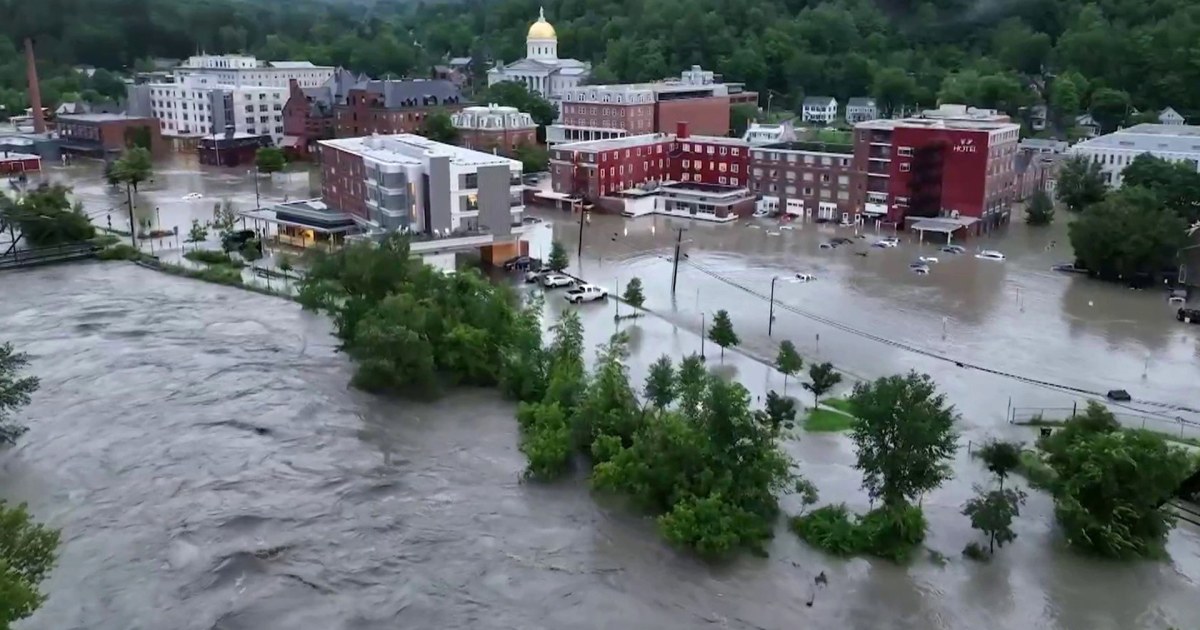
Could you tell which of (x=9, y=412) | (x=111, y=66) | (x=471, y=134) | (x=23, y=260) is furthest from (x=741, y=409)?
(x=111, y=66)

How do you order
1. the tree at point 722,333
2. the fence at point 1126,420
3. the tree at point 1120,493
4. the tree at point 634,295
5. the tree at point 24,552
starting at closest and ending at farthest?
the tree at point 24,552, the tree at point 1120,493, the fence at point 1126,420, the tree at point 722,333, the tree at point 634,295

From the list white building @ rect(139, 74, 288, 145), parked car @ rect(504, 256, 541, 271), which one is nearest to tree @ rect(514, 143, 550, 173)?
parked car @ rect(504, 256, 541, 271)

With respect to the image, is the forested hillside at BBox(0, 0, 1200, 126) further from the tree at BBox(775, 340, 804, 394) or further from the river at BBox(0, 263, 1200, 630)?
the river at BBox(0, 263, 1200, 630)

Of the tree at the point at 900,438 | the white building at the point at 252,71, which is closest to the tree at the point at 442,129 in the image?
the white building at the point at 252,71

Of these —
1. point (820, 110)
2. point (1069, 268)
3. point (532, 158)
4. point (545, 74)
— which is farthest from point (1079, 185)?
point (545, 74)

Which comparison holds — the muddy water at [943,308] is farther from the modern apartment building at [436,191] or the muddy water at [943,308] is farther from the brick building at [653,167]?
the brick building at [653,167]

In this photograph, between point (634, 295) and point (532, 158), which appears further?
point (532, 158)

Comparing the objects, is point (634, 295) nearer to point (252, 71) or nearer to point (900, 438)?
point (900, 438)

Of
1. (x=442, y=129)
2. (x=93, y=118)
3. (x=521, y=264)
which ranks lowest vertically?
(x=521, y=264)
